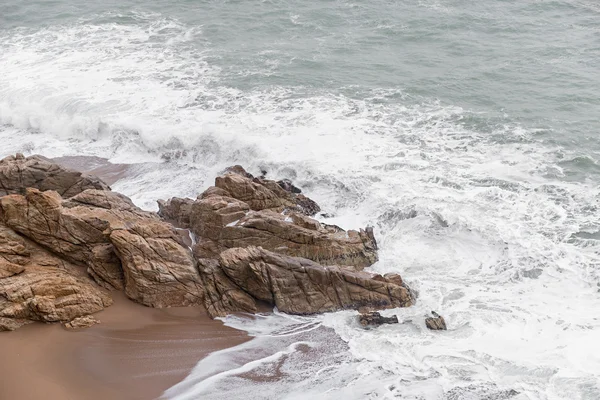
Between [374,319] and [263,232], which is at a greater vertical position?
[263,232]

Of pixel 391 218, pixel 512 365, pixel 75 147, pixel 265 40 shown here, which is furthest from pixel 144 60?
pixel 512 365

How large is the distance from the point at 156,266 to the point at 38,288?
2613 millimetres

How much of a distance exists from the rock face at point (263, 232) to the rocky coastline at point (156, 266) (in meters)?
0.03

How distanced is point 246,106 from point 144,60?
8.59 m

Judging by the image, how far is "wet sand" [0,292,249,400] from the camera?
12766mm

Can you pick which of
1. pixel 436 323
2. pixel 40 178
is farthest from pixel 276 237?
pixel 40 178

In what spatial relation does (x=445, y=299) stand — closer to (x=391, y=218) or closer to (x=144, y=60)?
(x=391, y=218)

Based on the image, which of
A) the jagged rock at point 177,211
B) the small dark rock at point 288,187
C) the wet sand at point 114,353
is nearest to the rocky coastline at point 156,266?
the wet sand at point 114,353

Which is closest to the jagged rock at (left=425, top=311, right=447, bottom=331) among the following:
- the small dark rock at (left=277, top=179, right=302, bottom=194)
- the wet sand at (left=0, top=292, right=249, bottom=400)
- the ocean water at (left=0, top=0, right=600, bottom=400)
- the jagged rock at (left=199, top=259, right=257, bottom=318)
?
the ocean water at (left=0, top=0, right=600, bottom=400)

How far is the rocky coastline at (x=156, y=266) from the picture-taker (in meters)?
14.7

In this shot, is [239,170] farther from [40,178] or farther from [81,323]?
[81,323]

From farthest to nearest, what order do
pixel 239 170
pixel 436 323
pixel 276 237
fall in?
pixel 239 170
pixel 276 237
pixel 436 323

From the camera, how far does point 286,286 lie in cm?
1552

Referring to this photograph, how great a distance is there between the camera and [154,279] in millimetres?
15367
